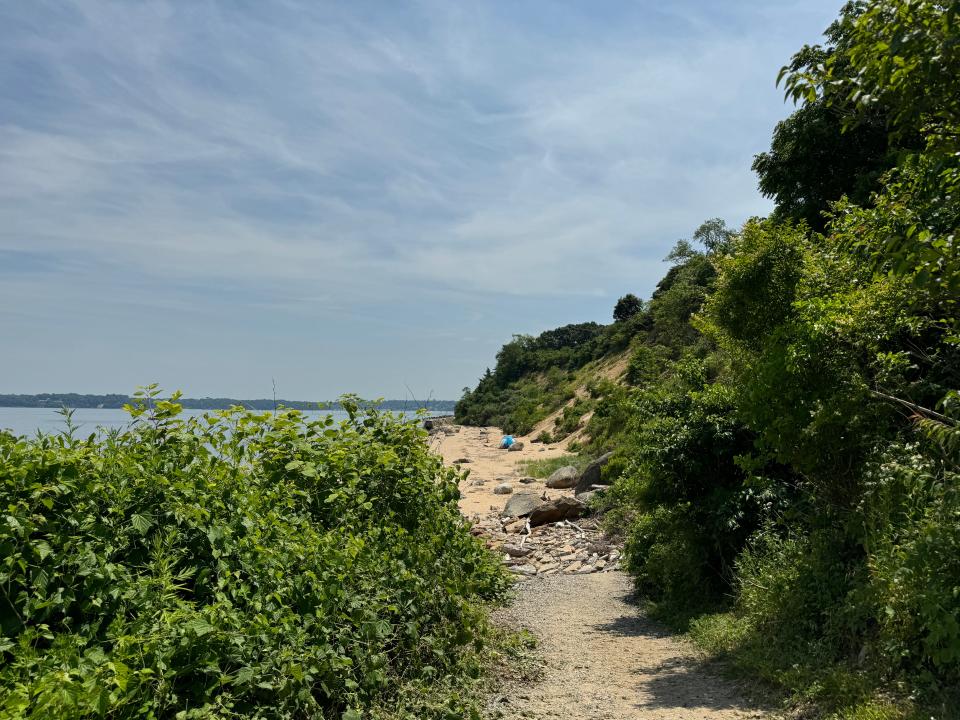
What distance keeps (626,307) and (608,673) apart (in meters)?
69.6

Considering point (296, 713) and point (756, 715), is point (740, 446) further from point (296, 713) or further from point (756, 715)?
point (296, 713)

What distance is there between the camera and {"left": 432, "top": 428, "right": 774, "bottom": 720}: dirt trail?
5.99 meters

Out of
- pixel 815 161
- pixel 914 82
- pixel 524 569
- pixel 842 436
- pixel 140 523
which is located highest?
pixel 815 161

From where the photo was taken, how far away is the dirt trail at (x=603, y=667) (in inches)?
236

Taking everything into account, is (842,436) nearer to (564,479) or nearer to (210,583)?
(210,583)

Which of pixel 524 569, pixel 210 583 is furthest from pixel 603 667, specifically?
pixel 524 569

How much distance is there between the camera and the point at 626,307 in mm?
75000

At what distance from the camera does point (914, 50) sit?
350 centimetres

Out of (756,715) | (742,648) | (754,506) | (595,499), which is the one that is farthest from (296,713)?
(595,499)

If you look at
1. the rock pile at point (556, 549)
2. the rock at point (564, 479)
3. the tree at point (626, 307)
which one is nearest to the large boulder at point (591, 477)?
the rock at point (564, 479)

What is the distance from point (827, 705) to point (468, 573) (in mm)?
4134

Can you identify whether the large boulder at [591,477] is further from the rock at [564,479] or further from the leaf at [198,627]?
the leaf at [198,627]

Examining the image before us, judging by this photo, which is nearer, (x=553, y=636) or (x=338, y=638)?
(x=338, y=638)

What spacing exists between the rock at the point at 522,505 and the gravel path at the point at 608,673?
896 cm
